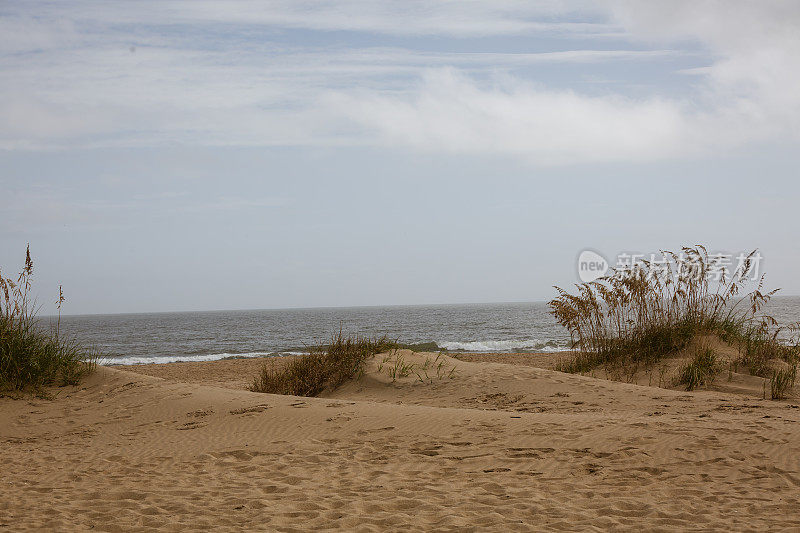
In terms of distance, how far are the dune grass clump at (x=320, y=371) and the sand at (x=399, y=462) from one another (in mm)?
1526

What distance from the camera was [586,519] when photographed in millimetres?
4207

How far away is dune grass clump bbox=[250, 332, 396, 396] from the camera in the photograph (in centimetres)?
1068

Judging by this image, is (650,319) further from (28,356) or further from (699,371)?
(28,356)

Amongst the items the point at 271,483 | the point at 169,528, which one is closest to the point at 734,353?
the point at 271,483

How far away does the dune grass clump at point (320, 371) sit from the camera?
10.7 m

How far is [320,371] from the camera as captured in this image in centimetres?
1077

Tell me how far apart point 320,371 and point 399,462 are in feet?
16.5

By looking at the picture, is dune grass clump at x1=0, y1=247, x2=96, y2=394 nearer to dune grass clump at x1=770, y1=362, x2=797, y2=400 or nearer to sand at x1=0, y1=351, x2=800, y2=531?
sand at x1=0, y1=351, x2=800, y2=531

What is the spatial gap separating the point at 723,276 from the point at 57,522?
11013mm

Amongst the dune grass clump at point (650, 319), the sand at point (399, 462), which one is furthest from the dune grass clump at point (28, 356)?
the dune grass clump at point (650, 319)

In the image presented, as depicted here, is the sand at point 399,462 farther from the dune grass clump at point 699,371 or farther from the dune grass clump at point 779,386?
the dune grass clump at point 699,371

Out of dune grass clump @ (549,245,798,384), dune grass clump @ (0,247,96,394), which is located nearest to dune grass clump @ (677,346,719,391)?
dune grass clump @ (549,245,798,384)

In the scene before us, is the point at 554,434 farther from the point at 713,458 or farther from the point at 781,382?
the point at 781,382

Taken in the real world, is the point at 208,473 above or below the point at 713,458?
below
